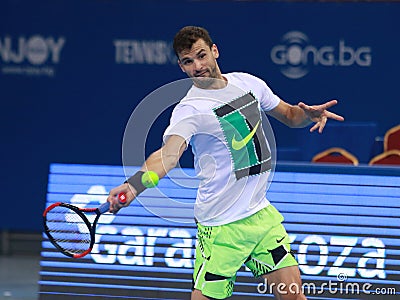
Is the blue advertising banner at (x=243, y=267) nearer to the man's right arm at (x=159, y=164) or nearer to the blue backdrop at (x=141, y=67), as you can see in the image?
the man's right arm at (x=159, y=164)

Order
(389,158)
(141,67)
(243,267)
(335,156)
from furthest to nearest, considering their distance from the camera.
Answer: (141,67) → (335,156) → (389,158) → (243,267)

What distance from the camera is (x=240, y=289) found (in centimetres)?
741

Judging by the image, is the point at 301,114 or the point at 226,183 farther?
Result: the point at 301,114

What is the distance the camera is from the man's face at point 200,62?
569cm

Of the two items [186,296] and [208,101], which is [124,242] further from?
[208,101]

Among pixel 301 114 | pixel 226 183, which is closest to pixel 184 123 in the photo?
pixel 226 183

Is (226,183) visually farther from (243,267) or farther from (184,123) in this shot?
(243,267)

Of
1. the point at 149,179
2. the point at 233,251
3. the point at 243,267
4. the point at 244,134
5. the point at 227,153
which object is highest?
the point at 244,134

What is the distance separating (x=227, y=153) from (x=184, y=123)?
0.32 metres

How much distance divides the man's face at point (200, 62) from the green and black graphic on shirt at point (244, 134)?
18cm

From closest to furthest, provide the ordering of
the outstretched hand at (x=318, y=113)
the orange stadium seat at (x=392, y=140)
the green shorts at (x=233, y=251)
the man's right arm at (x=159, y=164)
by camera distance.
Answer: the man's right arm at (x=159, y=164) → the green shorts at (x=233, y=251) → the outstretched hand at (x=318, y=113) → the orange stadium seat at (x=392, y=140)

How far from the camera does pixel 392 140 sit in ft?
31.4

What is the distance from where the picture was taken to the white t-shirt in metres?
5.78

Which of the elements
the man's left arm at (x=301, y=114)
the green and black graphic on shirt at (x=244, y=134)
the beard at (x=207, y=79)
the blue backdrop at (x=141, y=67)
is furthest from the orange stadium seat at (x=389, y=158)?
the beard at (x=207, y=79)
